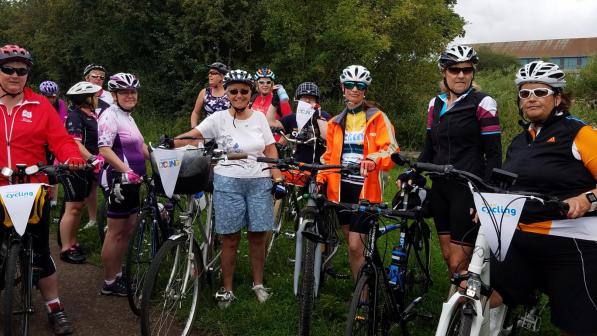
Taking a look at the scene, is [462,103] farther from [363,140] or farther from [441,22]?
[441,22]

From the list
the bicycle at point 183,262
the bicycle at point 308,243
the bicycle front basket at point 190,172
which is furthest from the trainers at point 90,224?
the bicycle at point 308,243

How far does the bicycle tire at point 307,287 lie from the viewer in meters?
3.75

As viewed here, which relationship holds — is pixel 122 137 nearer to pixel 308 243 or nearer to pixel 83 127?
pixel 83 127

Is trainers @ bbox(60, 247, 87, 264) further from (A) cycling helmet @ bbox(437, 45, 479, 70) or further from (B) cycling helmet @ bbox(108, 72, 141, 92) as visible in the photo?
(A) cycling helmet @ bbox(437, 45, 479, 70)

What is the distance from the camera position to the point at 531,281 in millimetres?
3277

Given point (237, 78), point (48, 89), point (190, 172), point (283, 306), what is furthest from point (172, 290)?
point (48, 89)

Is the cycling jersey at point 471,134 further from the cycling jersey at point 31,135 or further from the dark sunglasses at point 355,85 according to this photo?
the cycling jersey at point 31,135

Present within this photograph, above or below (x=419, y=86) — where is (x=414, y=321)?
below

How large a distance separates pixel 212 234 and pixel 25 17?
23.6 meters

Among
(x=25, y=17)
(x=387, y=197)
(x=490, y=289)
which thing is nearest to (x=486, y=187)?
(x=490, y=289)

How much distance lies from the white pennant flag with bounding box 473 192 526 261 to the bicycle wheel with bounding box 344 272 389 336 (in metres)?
0.86

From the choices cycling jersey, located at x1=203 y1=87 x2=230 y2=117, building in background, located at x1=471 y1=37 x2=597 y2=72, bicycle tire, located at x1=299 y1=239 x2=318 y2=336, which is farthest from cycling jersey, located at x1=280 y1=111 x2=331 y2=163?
building in background, located at x1=471 y1=37 x2=597 y2=72

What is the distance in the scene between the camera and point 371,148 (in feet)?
14.4

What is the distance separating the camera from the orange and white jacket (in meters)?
4.25
